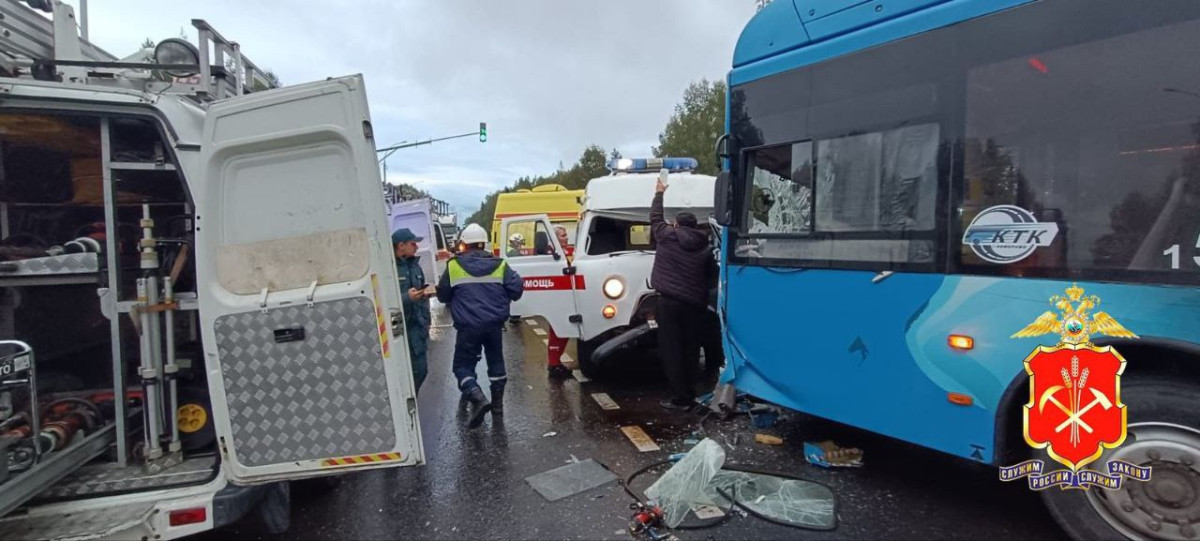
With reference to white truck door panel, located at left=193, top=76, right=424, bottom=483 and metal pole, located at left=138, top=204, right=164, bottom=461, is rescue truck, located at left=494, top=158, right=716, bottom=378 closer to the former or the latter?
white truck door panel, located at left=193, top=76, right=424, bottom=483

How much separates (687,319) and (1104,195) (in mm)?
3338

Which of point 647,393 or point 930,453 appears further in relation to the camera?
point 647,393

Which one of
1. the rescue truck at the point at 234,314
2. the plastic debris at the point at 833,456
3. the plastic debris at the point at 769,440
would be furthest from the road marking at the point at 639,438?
the rescue truck at the point at 234,314

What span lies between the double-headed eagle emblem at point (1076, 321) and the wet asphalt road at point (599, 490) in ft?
3.99

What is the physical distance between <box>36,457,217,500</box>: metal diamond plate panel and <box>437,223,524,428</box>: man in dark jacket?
2.40 metres

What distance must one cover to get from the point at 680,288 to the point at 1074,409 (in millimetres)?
3079

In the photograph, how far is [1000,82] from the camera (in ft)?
10.0

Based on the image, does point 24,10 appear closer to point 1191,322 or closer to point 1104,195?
Result: point 1104,195

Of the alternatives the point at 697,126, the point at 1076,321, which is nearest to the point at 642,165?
the point at 1076,321

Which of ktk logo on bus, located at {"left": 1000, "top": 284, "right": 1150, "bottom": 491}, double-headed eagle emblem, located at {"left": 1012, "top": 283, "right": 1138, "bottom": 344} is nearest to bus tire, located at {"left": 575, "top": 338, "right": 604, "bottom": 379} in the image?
ktk logo on bus, located at {"left": 1000, "top": 284, "right": 1150, "bottom": 491}

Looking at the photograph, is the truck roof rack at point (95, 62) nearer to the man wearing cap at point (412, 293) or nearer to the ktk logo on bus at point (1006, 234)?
the man wearing cap at point (412, 293)

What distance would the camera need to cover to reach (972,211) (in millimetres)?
3170

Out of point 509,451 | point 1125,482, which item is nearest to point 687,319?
Result: point 509,451

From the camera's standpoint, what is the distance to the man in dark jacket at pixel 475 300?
17.4 ft
